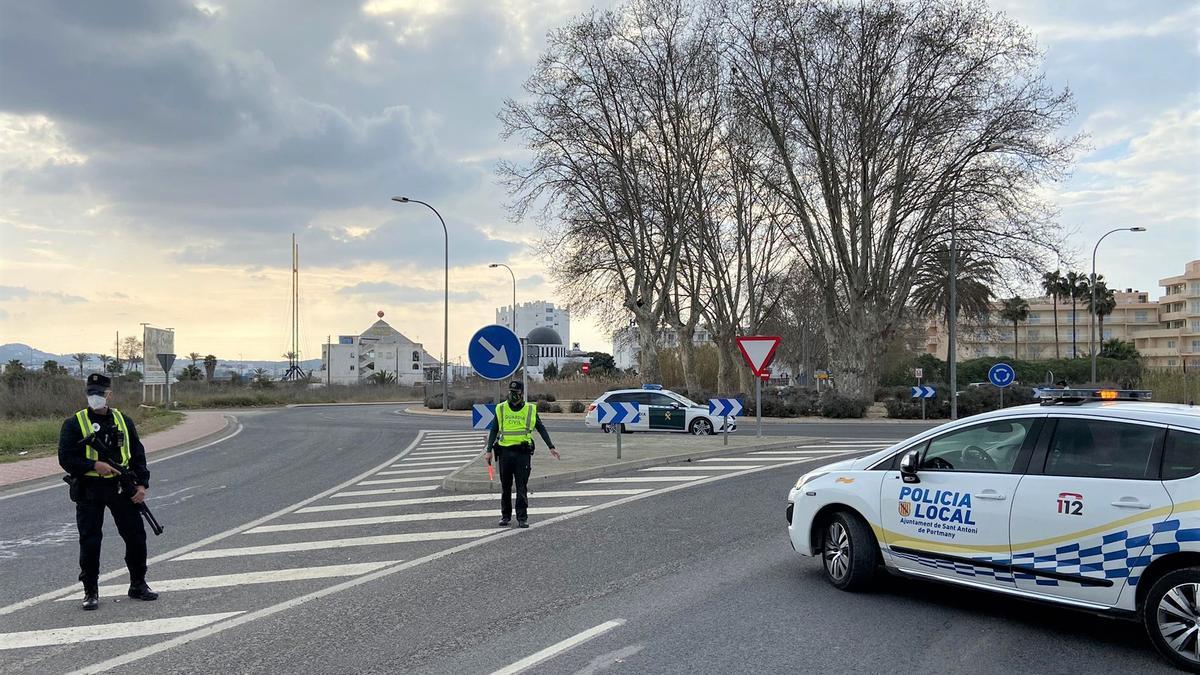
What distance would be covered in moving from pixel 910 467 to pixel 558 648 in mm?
2927

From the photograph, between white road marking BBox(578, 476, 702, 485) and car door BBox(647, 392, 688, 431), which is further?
car door BBox(647, 392, 688, 431)

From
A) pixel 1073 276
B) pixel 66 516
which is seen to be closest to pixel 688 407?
pixel 66 516

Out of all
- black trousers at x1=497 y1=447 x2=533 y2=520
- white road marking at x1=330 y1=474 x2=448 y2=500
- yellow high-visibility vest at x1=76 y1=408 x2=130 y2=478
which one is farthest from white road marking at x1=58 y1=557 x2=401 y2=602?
white road marking at x1=330 y1=474 x2=448 y2=500

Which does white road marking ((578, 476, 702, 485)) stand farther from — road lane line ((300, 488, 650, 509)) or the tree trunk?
the tree trunk

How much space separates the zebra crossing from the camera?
6.16m

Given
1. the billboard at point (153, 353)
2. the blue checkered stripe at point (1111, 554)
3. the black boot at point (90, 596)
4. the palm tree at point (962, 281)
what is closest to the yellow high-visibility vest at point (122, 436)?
the black boot at point (90, 596)

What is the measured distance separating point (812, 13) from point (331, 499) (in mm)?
29660

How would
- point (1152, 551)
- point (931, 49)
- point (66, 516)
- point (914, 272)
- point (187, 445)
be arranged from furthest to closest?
point (914, 272), point (931, 49), point (187, 445), point (66, 516), point (1152, 551)

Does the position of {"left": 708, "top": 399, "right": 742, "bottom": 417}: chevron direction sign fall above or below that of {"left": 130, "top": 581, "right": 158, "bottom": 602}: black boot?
above

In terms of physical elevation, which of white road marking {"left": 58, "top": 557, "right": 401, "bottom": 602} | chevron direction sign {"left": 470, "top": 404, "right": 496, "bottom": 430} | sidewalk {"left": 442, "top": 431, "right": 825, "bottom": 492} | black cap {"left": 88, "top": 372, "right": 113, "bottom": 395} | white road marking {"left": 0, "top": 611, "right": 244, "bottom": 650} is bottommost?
white road marking {"left": 58, "top": 557, "right": 401, "bottom": 602}

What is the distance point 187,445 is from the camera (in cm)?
2302

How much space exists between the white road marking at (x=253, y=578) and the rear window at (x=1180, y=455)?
245 inches

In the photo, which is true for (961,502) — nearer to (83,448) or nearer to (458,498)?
(83,448)

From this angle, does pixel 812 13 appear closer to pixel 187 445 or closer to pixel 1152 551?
pixel 187 445
